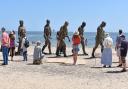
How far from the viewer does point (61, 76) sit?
61.0ft

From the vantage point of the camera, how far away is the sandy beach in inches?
637

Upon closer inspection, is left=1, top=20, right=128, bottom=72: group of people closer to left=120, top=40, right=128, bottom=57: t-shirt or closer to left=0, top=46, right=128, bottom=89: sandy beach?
left=120, top=40, right=128, bottom=57: t-shirt

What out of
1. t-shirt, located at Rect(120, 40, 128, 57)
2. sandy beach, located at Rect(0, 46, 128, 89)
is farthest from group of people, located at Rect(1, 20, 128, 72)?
sandy beach, located at Rect(0, 46, 128, 89)

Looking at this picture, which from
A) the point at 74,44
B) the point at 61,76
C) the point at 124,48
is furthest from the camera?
the point at 74,44

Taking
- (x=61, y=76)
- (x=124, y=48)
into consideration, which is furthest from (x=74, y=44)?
(x=61, y=76)

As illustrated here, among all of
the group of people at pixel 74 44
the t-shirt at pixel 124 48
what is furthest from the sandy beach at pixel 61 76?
the t-shirt at pixel 124 48

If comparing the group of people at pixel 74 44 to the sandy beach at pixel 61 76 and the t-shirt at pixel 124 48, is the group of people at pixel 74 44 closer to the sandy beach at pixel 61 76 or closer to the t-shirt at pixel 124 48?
the t-shirt at pixel 124 48

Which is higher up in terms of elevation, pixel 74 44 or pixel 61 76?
pixel 74 44

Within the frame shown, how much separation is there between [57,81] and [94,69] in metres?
4.36

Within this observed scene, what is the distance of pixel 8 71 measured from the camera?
65.0 feet

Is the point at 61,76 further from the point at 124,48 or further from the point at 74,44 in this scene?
the point at 74,44

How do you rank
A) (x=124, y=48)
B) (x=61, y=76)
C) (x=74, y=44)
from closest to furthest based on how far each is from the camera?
(x=61, y=76) → (x=124, y=48) → (x=74, y=44)

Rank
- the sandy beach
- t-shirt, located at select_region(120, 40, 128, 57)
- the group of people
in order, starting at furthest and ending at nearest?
the group of people, t-shirt, located at select_region(120, 40, 128, 57), the sandy beach

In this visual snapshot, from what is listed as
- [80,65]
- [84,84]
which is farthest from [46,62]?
[84,84]
